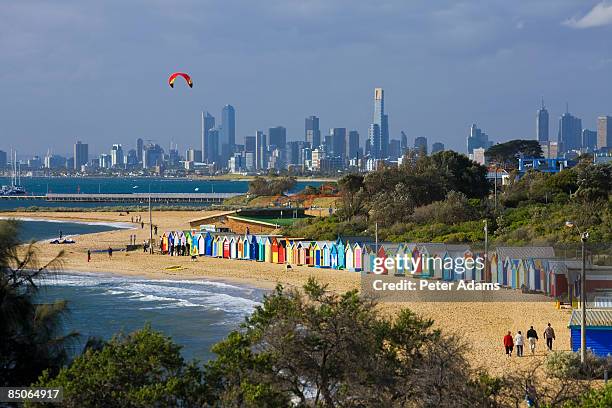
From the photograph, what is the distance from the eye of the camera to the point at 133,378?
358 inches


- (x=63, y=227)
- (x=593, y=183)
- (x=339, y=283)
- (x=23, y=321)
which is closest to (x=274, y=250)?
(x=339, y=283)

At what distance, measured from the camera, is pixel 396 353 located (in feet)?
34.5

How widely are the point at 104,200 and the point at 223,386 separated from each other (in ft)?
337

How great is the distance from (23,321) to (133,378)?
1481mm

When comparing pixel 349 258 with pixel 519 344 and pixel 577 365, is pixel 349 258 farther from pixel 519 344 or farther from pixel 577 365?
pixel 577 365

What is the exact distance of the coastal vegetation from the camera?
1383 inches

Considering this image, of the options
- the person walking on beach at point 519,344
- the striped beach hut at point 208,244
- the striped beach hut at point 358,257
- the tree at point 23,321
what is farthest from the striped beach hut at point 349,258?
the tree at point 23,321

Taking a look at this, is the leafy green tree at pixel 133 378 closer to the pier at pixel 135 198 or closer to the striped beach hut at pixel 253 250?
the striped beach hut at pixel 253 250

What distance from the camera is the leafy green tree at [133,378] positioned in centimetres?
866

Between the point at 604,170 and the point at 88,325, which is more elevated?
the point at 604,170

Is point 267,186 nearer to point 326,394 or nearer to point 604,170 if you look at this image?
point 604,170

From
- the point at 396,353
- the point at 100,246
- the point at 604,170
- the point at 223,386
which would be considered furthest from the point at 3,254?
the point at 604,170

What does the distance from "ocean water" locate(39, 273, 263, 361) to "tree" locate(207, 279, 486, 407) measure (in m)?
8.60

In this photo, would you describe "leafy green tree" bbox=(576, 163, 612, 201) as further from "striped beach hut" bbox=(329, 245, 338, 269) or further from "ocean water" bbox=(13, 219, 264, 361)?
"ocean water" bbox=(13, 219, 264, 361)
